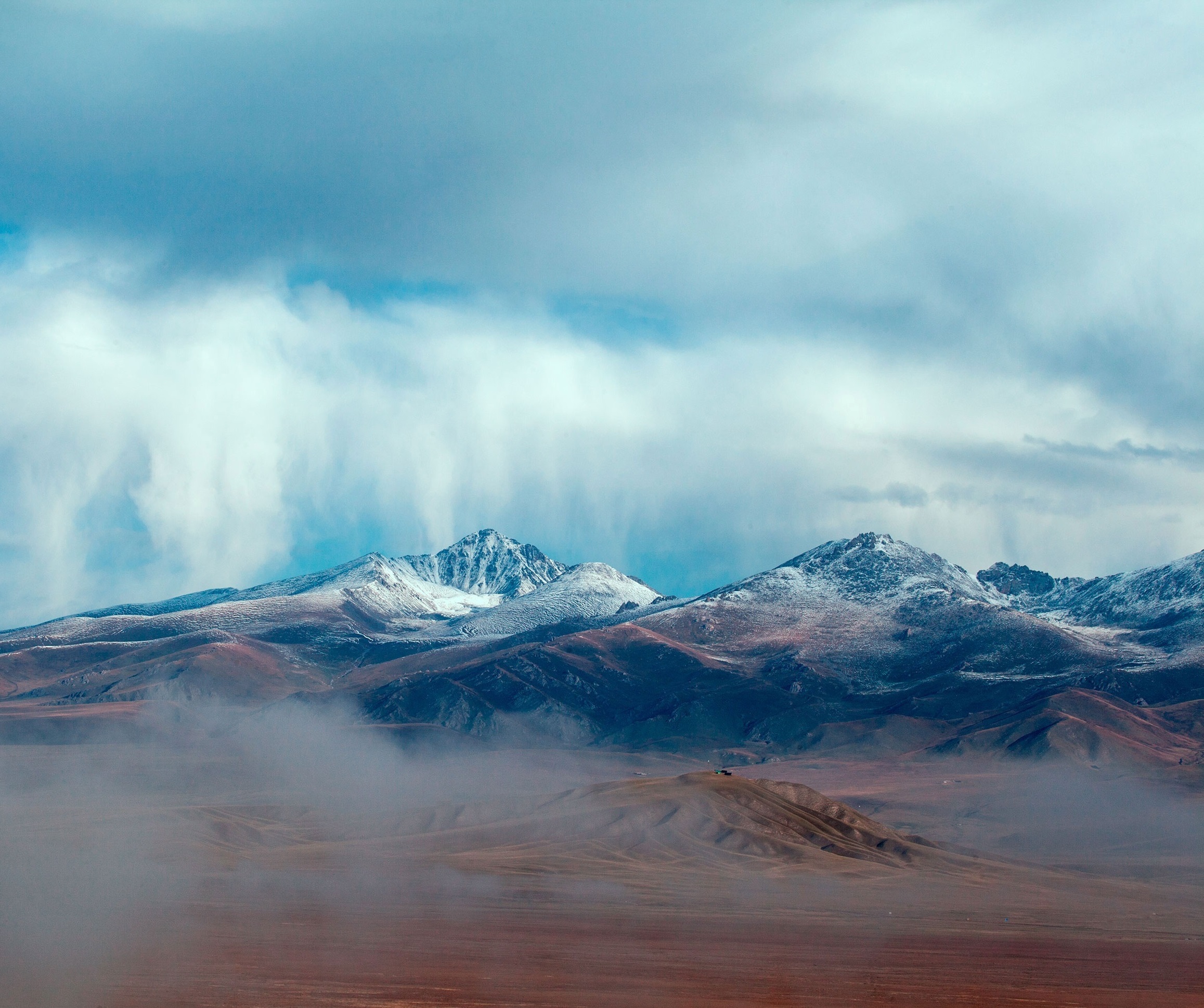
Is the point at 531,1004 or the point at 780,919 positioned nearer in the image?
the point at 531,1004

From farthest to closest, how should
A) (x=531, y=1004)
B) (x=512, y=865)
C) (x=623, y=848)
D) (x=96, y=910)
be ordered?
(x=623, y=848)
(x=512, y=865)
(x=96, y=910)
(x=531, y=1004)

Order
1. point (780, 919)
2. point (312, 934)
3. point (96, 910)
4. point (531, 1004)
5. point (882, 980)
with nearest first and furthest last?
point (531, 1004), point (882, 980), point (312, 934), point (96, 910), point (780, 919)

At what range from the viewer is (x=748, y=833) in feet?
608

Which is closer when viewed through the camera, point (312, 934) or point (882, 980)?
point (882, 980)

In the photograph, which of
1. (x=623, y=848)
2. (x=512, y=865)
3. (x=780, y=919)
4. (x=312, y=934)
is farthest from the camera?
(x=623, y=848)

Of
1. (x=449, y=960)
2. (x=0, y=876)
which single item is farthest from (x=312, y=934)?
(x=0, y=876)

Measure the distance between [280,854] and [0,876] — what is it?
5196 cm

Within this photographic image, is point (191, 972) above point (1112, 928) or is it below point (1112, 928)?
above

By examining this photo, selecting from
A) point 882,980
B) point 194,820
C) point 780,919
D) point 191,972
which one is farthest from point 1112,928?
point 194,820

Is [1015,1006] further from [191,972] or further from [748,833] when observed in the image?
[748,833]

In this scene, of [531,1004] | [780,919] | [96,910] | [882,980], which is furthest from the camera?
[780,919]

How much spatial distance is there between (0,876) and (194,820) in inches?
2323

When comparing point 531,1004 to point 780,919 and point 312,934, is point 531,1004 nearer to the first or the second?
point 312,934

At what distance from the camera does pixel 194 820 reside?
191000 mm
